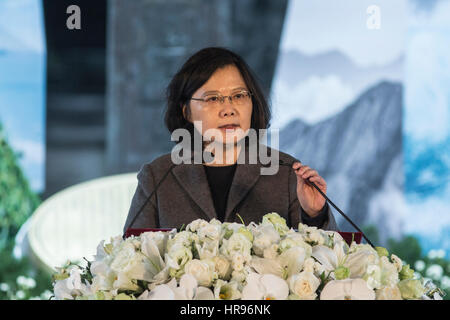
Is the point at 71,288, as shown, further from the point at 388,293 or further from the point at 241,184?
the point at 241,184

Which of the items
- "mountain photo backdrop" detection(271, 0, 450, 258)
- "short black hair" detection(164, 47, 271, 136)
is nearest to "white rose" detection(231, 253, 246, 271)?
"short black hair" detection(164, 47, 271, 136)

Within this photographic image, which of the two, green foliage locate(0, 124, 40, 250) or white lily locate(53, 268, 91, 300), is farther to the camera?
green foliage locate(0, 124, 40, 250)

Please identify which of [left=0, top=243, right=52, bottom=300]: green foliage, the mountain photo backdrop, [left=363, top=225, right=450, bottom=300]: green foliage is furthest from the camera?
the mountain photo backdrop

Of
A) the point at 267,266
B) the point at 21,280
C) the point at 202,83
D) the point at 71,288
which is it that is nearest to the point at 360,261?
the point at 267,266

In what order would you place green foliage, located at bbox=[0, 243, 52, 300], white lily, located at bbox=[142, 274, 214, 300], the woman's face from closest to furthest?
white lily, located at bbox=[142, 274, 214, 300]
the woman's face
green foliage, located at bbox=[0, 243, 52, 300]

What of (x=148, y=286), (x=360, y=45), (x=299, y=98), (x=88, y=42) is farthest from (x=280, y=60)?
(x=148, y=286)

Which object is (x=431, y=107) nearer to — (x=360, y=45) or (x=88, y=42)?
(x=360, y=45)

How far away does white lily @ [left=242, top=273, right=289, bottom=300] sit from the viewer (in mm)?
828

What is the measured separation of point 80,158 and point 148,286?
11.1 feet

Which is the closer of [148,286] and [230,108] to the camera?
[148,286]

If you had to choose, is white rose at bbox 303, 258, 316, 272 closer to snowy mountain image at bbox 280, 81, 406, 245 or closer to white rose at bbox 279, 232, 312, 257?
white rose at bbox 279, 232, 312, 257

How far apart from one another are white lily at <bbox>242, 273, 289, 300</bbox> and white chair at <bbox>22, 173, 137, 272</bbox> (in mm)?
Result: 2675

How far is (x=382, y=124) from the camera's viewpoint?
14.0 ft

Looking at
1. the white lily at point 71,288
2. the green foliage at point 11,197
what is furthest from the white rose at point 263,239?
the green foliage at point 11,197
